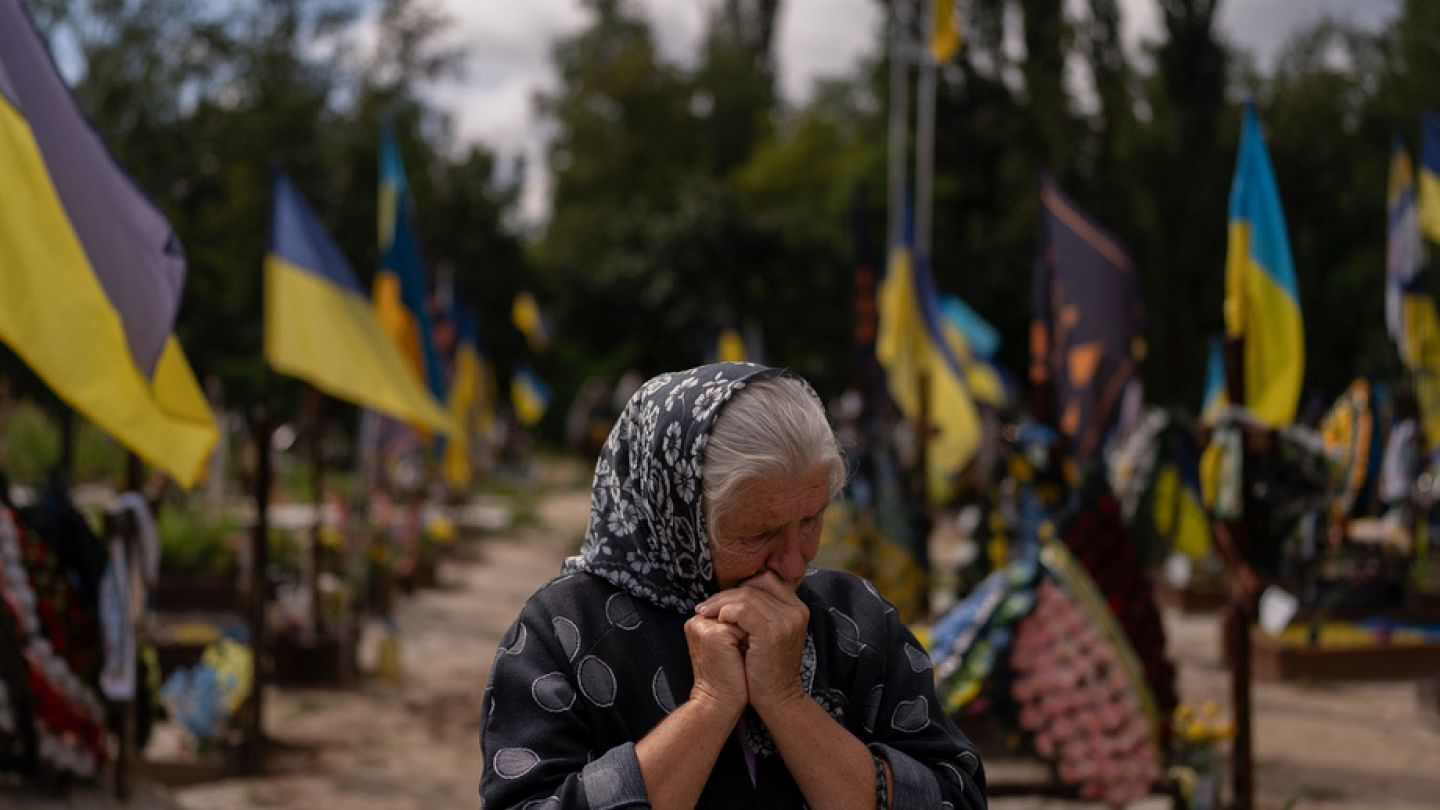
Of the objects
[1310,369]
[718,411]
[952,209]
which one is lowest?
[1310,369]

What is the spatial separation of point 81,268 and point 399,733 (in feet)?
15.1

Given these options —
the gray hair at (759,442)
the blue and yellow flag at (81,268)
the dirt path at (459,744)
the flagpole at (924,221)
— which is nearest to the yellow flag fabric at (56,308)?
the blue and yellow flag at (81,268)

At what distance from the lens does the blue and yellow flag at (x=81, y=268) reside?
386 cm

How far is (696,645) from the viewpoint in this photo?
1873 millimetres

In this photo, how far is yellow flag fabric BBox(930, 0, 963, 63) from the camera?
53.4 feet

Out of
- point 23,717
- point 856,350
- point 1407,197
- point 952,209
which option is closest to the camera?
point 23,717

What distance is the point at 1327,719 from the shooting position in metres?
8.73

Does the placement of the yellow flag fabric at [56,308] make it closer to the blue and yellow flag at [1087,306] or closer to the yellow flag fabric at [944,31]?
the blue and yellow flag at [1087,306]

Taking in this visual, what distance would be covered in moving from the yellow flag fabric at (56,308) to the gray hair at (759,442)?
262 centimetres

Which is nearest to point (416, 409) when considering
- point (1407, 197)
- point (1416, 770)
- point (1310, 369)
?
point (1416, 770)

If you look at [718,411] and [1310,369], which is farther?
[1310,369]

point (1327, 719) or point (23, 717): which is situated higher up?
point (23, 717)

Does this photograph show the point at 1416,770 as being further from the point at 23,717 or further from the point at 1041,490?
the point at 23,717

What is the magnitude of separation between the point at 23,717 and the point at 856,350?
25.1 ft
